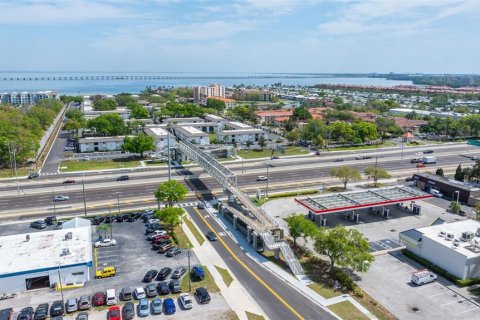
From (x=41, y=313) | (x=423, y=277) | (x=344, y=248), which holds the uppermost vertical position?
(x=344, y=248)

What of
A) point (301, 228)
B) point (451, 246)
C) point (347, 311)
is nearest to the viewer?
point (347, 311)

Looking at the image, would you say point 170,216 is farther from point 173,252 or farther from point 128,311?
point 128,311

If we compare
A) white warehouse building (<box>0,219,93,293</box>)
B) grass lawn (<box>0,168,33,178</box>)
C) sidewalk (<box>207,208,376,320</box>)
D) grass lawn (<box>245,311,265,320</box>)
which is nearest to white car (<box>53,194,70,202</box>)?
white warehouse building (<box>0,219,93,293</box>)

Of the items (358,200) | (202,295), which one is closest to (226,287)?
(202,295)

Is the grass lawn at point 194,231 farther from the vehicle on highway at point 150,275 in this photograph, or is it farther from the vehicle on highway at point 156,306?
the vehicle on highway at point 156,306

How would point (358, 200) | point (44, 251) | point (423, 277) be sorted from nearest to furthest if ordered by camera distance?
point (423, 277) < point (44, 251) < point (358, 200)

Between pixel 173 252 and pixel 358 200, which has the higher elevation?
pixel 358 200

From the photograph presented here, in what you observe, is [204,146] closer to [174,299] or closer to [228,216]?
[228,216]
